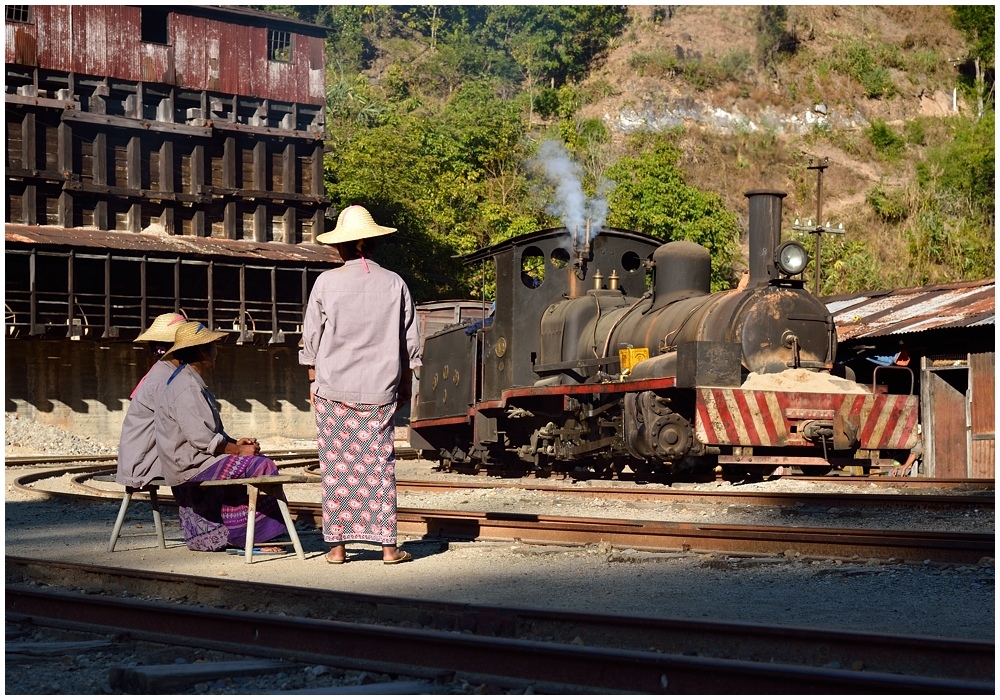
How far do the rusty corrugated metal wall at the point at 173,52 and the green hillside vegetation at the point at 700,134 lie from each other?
14.2 feet

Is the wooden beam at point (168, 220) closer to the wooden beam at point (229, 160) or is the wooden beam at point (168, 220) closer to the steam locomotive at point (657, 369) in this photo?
the wooden beam at point (229, 160)

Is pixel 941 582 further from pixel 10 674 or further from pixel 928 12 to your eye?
pixel 928 12

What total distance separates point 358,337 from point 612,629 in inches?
106

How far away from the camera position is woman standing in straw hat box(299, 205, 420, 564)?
259 inches

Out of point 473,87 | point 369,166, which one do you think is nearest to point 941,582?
point 369,166

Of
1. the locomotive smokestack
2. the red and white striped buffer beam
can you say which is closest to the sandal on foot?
the red and white striped buffer beam

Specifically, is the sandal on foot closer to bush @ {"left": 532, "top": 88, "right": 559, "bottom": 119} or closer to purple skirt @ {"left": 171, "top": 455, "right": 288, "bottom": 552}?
purple skirt @ {"left": 171, "top": 455, "right": 288, "bottom": 552}

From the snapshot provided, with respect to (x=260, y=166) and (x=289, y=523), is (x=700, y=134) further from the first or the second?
(x=289, y=523)

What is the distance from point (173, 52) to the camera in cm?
3706

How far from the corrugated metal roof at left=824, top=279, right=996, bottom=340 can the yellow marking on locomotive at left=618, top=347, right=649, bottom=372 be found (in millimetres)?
6527

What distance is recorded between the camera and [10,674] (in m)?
4.23

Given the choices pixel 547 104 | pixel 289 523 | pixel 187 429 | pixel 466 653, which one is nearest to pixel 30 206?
pixel 187 429

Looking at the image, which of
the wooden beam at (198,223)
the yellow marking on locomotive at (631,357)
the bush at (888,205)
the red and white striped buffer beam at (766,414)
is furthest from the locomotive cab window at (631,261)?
the bush at (888,205)

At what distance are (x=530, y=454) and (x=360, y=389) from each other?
8.23m
